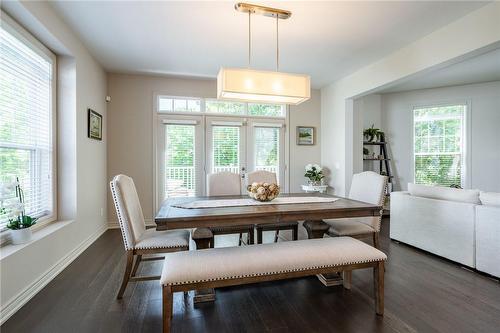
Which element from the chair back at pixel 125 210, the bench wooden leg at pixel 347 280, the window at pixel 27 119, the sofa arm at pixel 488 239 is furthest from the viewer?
the sofa arm at pixel 488 239

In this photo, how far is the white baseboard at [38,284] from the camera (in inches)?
73.2

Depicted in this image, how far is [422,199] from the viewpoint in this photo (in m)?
3.16

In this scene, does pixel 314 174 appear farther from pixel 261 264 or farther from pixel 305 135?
pixel 261 264

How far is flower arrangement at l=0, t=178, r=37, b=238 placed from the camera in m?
2.04

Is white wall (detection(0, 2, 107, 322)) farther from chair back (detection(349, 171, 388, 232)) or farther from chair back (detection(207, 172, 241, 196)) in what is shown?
chair back (detection(349, 171, 388, 232))

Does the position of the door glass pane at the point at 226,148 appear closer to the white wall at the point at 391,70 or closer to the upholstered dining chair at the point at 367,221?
the white wall at the point at 391,70

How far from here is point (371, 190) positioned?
2736 mm

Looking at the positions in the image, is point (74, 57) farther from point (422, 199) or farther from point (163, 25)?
point (422, 199)

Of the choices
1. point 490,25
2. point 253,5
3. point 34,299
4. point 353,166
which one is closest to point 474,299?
point 490,25

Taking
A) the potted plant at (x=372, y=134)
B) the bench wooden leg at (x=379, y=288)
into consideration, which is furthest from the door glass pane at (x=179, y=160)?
the potted plant at (x=372, y=134)

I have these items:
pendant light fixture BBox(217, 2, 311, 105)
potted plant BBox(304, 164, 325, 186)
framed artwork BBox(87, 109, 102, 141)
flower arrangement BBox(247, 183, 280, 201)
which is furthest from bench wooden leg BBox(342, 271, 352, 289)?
framed artwork BBox(87, 109, 102, 141)

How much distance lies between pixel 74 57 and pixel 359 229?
146 inches

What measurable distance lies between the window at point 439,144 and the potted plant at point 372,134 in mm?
758

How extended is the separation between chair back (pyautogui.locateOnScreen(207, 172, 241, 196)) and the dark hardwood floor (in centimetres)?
110
